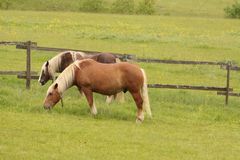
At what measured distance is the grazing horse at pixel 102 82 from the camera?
14.6 m

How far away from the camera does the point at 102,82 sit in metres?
14.8

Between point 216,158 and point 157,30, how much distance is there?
37042 mm

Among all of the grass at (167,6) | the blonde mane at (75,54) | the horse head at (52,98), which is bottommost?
the horse head at (52,98)

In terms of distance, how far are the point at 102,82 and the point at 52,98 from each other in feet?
4.22

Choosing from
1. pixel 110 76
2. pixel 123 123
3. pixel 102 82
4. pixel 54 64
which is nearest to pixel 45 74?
pixel 54 64

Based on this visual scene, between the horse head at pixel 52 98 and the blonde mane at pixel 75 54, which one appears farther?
the blonde mane at pixel 75 54

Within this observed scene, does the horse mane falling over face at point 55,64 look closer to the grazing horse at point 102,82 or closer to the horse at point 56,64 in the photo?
the horse at point 56,64

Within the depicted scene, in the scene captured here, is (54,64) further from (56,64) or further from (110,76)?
(110,76)

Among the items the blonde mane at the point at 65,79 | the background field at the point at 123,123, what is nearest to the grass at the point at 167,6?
the background field at the point at 123,123

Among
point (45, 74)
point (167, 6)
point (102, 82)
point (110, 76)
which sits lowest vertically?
point (45, 74)

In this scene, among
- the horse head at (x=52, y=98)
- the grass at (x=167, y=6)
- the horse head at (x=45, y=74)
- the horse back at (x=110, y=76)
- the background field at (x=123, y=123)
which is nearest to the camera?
the background field at (x=123, y=123)

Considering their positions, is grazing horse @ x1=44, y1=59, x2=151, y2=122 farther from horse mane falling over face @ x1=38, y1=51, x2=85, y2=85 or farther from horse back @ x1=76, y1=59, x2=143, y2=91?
horse mane falling over face @ x1=38, y1=51, x2=85, y2=85

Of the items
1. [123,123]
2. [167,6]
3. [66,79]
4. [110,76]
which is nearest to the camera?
[123,123]

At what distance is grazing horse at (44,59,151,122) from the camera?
14.6m
